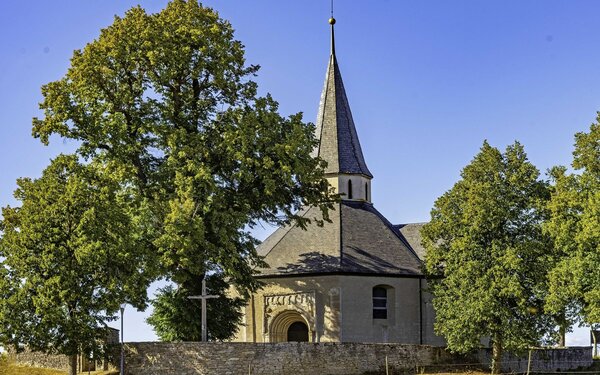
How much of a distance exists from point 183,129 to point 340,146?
14.9m

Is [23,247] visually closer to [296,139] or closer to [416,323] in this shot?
[296,139]

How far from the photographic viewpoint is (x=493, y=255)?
136 ft

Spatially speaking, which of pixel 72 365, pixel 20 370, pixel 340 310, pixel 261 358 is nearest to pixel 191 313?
pixel 261 358

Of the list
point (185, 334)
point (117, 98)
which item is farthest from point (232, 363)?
point (117, 98)

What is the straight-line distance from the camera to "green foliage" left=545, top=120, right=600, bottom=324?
39.0m

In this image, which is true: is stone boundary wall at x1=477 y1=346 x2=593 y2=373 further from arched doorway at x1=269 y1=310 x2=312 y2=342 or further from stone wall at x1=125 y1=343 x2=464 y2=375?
arched doorway at x1=269 y1=310 x2=312 y2=342

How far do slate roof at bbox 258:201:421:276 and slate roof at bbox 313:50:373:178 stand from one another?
2443 millimetres

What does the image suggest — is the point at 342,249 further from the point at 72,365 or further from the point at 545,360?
the point at 72,365

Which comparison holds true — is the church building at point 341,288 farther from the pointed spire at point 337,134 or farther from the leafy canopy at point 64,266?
the leafy canopy at point 64,266

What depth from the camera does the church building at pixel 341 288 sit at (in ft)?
152

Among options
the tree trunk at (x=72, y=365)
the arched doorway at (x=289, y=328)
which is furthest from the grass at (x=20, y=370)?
the arched doorway at (x=289, y=328)

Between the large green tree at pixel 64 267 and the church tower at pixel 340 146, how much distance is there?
1780cm

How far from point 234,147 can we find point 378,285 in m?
12.2

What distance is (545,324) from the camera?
41.5 m
